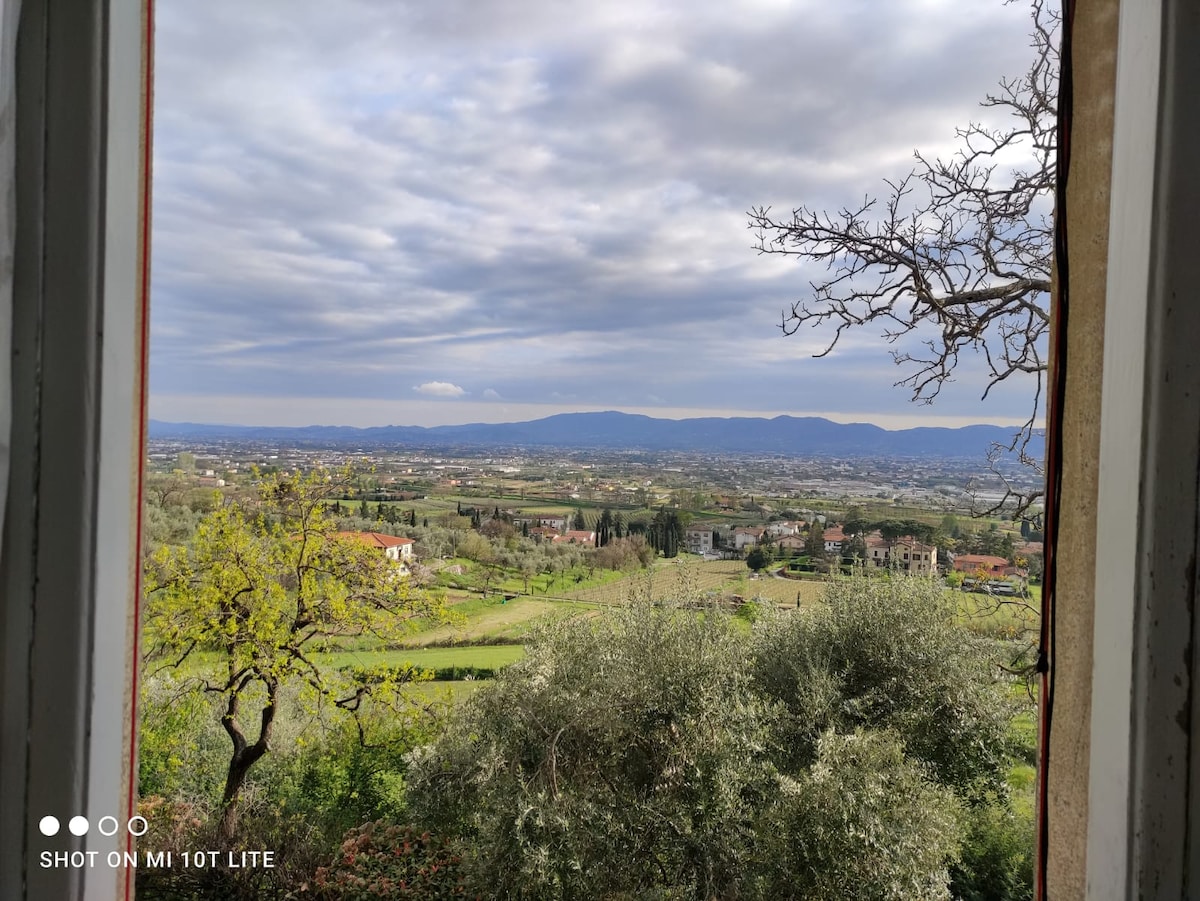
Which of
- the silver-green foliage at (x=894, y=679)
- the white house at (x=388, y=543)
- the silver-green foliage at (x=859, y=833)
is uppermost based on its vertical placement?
the white house at (x=388, y=543)

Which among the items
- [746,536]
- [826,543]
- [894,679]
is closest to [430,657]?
[746,536]

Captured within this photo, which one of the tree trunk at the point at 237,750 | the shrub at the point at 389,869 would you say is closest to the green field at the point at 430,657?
the tree trunk at the point at 237,750

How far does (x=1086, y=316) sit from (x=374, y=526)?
5.88ft

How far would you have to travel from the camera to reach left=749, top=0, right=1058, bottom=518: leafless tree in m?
1.74

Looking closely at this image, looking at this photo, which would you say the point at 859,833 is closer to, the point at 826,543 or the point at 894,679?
the point at 894,679

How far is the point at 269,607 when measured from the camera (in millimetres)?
1929

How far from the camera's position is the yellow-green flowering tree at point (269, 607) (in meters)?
1.86

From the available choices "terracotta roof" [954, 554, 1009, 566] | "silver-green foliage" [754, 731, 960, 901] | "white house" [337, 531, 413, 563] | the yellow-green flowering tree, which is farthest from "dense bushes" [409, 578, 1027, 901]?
"white house" [337, 531, 413, 563]

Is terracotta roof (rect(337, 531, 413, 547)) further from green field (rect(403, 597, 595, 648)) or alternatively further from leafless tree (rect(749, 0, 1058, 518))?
leafless tree (rect(749, 0, 1058, 518))

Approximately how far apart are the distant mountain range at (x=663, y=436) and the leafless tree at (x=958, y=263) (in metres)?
0.12

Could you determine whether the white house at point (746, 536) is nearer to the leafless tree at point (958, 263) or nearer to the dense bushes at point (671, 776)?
the dense bushes at point (671, 776)

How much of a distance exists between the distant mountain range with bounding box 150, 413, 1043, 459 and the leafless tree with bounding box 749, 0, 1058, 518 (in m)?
0.12

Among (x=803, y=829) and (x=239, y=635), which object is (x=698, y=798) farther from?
(x=239, y=635)

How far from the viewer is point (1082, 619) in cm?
71
